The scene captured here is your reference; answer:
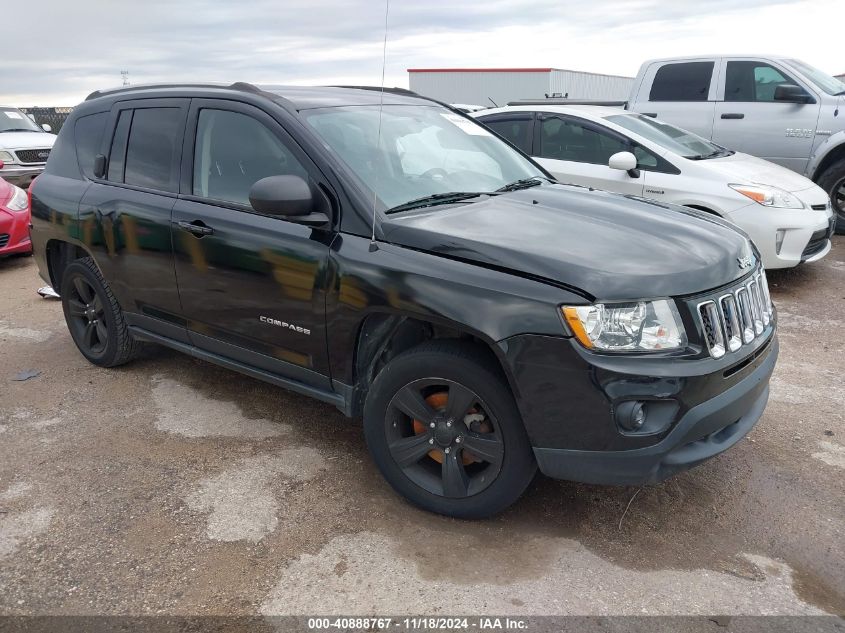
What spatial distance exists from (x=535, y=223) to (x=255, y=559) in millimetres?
1794

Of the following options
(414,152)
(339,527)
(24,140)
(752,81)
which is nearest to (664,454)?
(339,527)

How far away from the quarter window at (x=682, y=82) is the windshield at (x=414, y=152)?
579 centimetres

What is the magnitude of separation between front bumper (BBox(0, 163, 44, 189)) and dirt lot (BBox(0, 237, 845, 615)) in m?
9.07

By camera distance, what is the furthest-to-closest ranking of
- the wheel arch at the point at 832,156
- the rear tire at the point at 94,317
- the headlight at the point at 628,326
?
the wheel arch at the point at 832,156 → the rear tire at the point at 94,317 → the headlight at the point at 628,326

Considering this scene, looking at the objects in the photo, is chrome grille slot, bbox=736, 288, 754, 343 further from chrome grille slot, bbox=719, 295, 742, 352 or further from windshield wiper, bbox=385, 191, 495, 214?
windshield wiper, bbox=385, 191, 495, 214

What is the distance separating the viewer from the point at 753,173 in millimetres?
6539

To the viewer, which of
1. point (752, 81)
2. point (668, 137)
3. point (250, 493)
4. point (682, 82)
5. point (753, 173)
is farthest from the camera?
point (682, 82)

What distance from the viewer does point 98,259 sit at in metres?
4.30

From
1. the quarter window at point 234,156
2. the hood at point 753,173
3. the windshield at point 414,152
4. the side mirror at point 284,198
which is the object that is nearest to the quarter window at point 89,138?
the quarter window at point 234,156

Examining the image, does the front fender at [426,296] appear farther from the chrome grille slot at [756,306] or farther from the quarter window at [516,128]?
the quarter window at [516,128]

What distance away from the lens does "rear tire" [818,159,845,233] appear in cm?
809

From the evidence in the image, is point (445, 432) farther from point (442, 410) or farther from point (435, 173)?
point (435, 173)

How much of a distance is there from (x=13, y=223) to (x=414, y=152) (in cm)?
661

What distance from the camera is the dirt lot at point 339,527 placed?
256 centimetres
